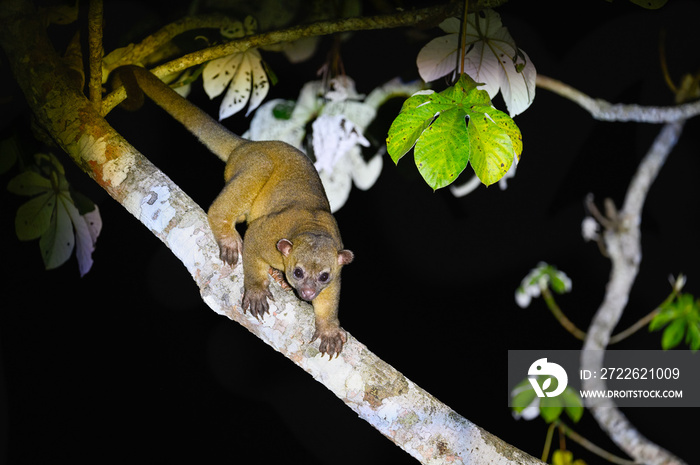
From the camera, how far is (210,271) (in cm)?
217

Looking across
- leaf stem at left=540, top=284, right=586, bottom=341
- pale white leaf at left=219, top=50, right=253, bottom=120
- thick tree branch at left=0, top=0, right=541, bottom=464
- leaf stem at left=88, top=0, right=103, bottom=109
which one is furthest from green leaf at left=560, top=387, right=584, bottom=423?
leaf stem at left=88, top=0, right=103, bottom=109

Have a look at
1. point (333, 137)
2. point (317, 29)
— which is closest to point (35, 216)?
point (333, 137)

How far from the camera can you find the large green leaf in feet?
5.25

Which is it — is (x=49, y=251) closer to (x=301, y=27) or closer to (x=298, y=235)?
(x=298, y=235)

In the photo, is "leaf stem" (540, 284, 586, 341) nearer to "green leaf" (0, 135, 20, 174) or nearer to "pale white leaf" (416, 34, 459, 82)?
"pale white leaf" (416, 34, 459, 82)

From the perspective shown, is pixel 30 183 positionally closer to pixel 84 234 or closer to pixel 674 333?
pixel 84 234

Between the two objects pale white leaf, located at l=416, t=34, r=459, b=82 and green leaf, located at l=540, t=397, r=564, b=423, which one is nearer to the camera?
pale white leaf, located at l=416, t=34, r=459, b=82

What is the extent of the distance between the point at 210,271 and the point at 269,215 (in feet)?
2.19

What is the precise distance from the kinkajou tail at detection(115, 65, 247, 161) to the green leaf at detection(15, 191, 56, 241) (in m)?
0.77

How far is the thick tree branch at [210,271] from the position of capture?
191 centimetres

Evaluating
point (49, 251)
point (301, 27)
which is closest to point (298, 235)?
point (301, 27)

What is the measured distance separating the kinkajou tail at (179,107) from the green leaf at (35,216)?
2.52 ft

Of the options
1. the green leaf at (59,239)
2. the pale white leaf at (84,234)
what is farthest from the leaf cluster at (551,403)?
the green leaf at (59,239)

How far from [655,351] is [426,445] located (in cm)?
322
